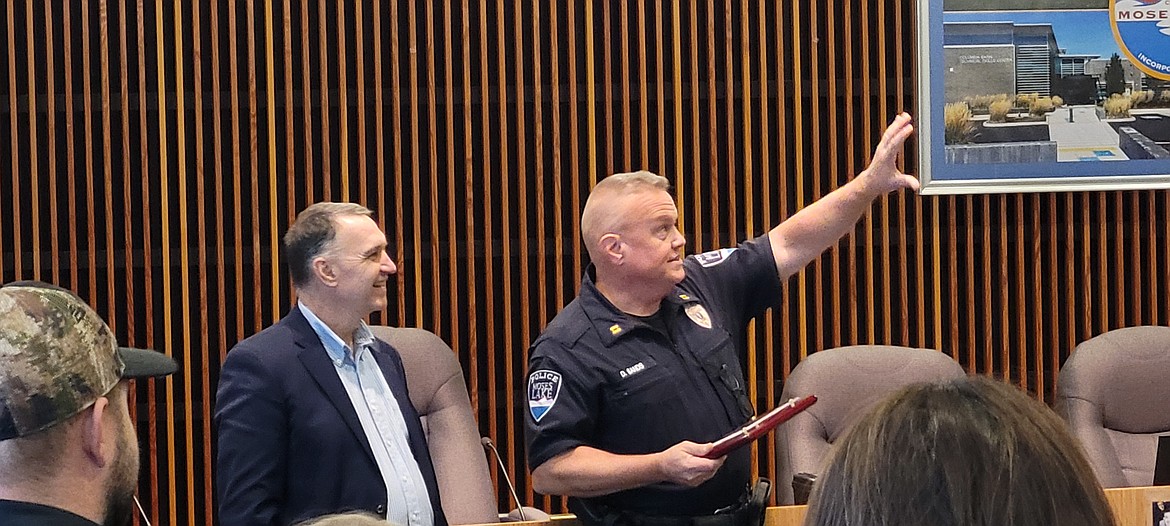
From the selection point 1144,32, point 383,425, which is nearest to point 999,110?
point 1144,32

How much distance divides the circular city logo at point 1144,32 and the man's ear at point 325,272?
3.46 m

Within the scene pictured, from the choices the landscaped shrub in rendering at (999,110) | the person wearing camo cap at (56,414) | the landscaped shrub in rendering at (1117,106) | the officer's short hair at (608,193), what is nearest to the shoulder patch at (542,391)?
the officer's short hair at (608,193)

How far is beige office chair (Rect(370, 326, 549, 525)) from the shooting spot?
4082 millimetres

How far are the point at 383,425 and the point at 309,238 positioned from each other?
21.0 inches

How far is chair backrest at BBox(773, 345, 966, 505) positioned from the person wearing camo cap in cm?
267

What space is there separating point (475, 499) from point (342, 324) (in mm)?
901

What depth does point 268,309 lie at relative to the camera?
516cm

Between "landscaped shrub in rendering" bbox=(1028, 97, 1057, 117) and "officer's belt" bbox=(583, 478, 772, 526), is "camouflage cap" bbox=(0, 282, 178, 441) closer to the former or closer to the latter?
"officer's belt" bbox=(583, 478, 772, 526)

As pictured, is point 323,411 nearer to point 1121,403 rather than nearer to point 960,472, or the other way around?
point 960,472

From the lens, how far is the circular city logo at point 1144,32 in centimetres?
534

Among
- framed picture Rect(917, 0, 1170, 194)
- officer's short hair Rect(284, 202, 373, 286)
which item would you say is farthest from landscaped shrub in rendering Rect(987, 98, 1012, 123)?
officer's short hair Rect(284, 202, 373, 286)

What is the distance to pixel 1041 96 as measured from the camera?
529 cm

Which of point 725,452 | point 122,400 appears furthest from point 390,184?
point 122,400

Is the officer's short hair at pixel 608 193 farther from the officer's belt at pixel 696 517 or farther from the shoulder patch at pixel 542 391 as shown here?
the officer's belt at pixel 696 517
